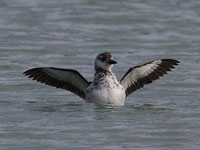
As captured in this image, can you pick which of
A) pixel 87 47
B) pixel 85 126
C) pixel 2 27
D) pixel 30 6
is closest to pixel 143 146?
pixel 85 126

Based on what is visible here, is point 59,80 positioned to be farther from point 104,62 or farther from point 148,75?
point 148,75

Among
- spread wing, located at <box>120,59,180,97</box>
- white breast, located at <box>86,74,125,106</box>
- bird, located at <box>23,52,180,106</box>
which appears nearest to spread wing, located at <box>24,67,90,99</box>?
bird, located at <box>23,52,180,106</box>

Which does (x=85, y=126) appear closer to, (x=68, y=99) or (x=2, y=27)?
(x=68, y=99)

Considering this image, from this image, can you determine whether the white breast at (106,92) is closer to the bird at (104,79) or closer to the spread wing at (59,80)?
the bird at (104,79)

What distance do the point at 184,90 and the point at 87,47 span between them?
5020 mm

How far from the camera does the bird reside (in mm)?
13047

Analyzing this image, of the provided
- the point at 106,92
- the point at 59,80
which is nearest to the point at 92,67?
the point at 59,80

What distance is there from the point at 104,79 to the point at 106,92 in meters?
0.26

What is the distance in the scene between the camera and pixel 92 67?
1711 cm

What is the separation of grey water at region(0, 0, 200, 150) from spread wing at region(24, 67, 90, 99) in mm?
238

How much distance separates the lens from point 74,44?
19.6 meters

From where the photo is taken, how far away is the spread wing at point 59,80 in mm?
13727

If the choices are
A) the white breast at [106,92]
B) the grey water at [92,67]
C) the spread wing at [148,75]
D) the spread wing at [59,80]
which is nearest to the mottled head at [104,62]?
the white breast at [106,92]

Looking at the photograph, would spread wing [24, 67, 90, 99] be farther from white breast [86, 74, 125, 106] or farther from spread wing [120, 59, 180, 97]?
spread wing [120, 59, 180, 97]
